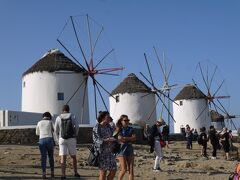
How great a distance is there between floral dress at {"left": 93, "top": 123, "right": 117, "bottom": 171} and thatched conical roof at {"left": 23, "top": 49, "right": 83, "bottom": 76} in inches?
843

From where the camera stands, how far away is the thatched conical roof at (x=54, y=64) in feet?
95.7

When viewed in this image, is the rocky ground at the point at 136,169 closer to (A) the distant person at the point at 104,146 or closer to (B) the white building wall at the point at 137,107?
(A) the distant person at the point at 104,146

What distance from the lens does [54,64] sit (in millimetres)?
29375

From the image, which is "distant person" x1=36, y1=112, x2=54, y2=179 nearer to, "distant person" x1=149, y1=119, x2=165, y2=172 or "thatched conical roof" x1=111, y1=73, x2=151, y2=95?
"distant person" x1=149, y1=119, x2=165, y2=172

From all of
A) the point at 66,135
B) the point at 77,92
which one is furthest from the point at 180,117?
the point at 66,135

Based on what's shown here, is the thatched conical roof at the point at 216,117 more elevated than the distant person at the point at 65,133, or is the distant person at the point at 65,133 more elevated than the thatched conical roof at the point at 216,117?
the thatched conical roof at the point at 216,117

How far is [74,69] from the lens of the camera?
1155 inches

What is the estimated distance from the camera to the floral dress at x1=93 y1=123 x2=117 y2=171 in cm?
772

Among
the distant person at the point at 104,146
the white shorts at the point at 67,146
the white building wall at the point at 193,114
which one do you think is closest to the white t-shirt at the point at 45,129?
the white shorts at the point at 67,146

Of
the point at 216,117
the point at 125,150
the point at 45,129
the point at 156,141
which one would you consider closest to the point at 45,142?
the point at 45,129

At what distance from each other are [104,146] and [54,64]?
22.0 metres

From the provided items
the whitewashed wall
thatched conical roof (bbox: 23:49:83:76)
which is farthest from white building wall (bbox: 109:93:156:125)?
the whitewashed wall

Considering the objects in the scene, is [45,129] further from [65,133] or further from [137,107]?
[137,107]

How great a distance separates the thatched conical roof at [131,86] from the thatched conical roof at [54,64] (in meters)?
10.3
